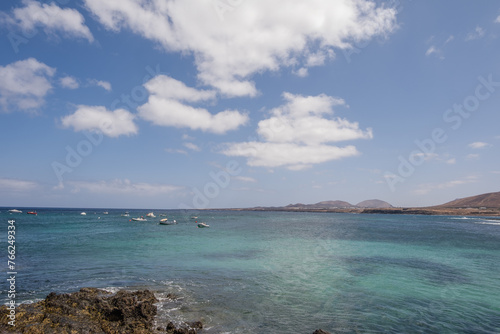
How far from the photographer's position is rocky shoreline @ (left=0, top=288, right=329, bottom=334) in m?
11.9

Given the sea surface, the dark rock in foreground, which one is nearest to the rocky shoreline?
the dark rock in foreground

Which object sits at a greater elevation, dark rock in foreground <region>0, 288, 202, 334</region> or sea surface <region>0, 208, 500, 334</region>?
dark rock in foreground <region>0, 288, 202, 334</region>

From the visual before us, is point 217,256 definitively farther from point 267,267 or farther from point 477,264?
point 477,264

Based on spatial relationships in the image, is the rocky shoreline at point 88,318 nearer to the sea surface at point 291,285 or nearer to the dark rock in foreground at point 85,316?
the dark rock in foreground at point 85,316

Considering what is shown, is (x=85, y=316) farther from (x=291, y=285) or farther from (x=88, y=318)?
(x=291, y=285)

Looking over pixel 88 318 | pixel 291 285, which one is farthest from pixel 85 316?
pixel 291 285

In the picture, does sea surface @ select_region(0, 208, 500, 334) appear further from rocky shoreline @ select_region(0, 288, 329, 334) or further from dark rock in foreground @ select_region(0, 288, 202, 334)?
dark rock in foreground @ select_region(0, 288, 202, 334)

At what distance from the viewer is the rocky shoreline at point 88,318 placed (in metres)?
11.9

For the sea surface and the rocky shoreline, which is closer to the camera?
the rocky shoreline

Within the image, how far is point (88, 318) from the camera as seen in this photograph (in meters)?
13.2

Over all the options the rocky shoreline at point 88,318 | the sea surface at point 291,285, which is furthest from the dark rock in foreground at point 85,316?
the sea surface at point 291,285

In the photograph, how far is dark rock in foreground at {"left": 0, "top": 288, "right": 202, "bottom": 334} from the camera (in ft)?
39.3

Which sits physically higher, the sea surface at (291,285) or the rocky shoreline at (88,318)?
the rocky shoreline at (88,318)

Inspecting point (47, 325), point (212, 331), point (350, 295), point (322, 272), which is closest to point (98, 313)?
point (47, 325)
